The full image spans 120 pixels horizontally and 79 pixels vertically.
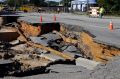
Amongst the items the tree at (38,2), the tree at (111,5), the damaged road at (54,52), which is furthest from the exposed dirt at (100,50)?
the tree at (38,2)

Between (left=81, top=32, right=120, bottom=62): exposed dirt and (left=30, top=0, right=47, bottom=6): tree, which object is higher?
(left=81, top=32, right=120, bottom=62): exposed dirt

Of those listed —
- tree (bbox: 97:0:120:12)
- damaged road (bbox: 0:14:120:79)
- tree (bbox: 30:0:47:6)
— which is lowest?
tree (bbox: 30:0:47:6)

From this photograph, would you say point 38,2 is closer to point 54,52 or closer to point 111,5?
point 111,5

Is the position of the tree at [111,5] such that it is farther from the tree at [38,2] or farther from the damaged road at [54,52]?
the tree at [38,2]

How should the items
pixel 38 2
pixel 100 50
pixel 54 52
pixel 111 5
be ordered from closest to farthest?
pixel 100 50 < pixel 54 52 < pixel 111 5 < pixel 38 2

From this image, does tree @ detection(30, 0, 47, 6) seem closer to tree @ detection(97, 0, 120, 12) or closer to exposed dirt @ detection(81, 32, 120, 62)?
tree @ detection(97, 0, 120, 12)

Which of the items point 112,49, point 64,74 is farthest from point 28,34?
point 64,74

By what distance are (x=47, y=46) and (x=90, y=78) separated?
33.5 ft

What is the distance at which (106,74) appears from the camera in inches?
317

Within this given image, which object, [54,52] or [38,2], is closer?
[54,52]

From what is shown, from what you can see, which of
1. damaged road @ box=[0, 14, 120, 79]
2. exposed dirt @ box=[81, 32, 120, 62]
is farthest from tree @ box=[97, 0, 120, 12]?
exposed dirt @ box=[81, 32, 120, 62]

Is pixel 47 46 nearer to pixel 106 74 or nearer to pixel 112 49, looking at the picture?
pixel 112 49

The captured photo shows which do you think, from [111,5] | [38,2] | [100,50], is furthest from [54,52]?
[38,2]

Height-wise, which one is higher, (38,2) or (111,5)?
(111,5)
